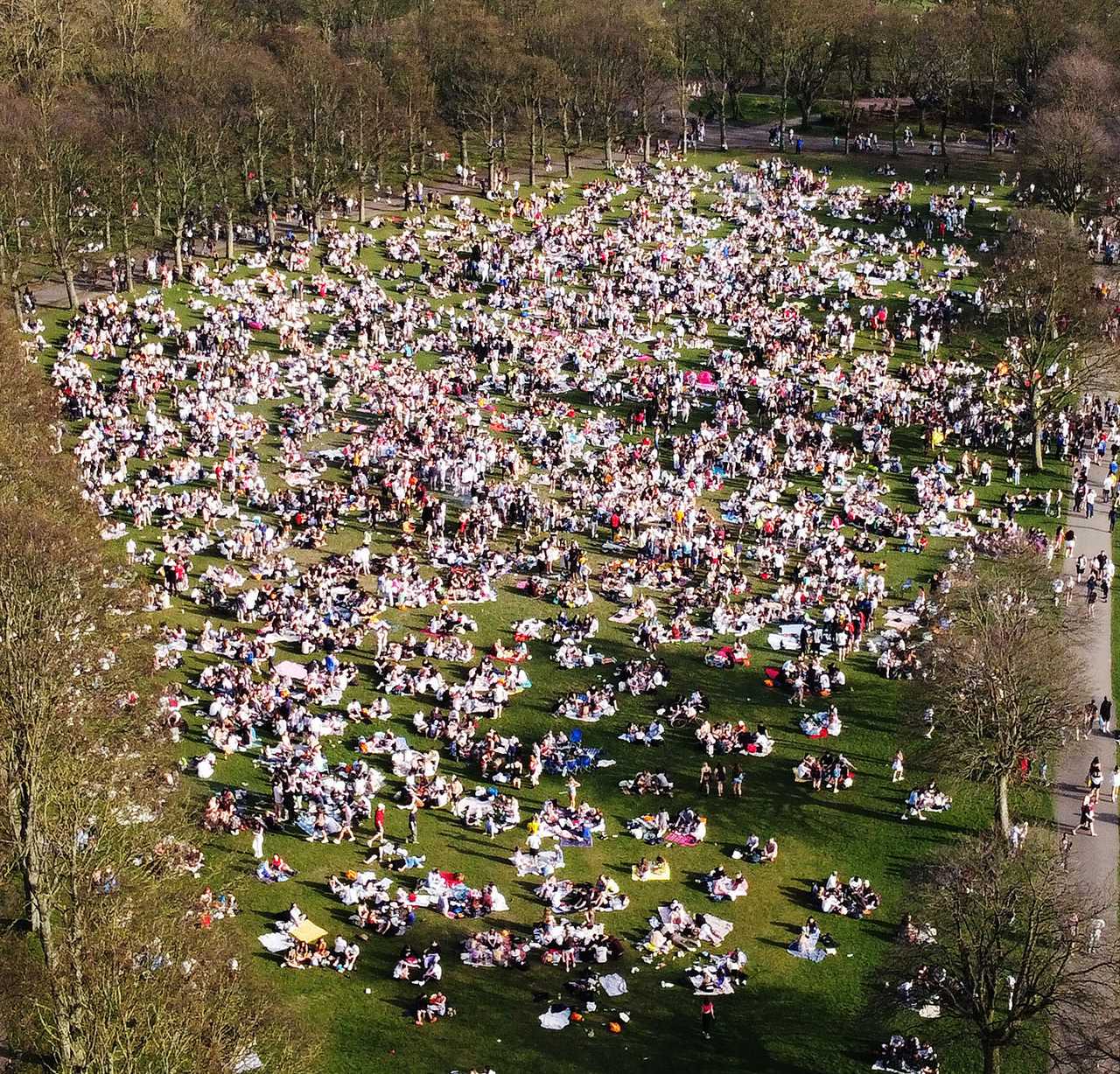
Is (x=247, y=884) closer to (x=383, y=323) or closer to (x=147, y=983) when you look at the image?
(x=147, y=983)

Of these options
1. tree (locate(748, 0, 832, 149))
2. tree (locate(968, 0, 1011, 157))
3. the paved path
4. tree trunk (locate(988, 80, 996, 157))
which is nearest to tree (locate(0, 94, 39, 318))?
the paved path

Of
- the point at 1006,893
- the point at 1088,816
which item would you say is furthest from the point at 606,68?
the point at 1006,893

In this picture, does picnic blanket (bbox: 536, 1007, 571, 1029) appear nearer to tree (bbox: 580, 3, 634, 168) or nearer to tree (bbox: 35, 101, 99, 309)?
tree (bbox: 35, 101, 99, 309)

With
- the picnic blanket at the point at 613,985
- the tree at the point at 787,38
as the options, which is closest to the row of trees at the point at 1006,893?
the picnic blanket at the point at 613,985

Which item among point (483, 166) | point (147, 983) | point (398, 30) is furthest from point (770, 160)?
point (147, 983)

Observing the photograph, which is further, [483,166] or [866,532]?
[483,166]

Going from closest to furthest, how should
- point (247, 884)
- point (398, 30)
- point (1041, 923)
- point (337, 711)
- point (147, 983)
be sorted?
point (147, 983), point (1041, 923), point (247, 884), point (337, 711), point (398, 30)
